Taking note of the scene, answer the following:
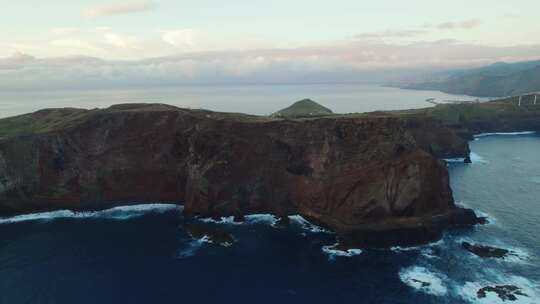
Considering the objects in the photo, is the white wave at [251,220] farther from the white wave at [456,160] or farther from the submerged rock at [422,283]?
the white wave at [456,160]

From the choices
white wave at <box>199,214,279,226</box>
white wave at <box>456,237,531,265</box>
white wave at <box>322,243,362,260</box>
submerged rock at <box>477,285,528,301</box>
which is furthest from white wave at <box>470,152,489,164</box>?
submerged rock at <box>477,285,528,301</box>

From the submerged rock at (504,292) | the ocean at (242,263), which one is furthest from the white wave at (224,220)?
the submerged rock at (504,292)

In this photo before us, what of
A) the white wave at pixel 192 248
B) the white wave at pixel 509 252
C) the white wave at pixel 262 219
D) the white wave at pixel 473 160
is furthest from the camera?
the white wave at pixel 473 160

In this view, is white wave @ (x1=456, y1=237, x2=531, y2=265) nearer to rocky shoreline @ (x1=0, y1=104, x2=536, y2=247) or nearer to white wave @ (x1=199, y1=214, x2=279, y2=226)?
rocky shoreline @ (x1=0, y1=104, x2=536, y2=247)

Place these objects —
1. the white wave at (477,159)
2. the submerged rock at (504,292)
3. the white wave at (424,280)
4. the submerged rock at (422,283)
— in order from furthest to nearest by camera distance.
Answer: the white wave at (477,159) < the submerged rock at (422,283) < the white wave at (424,280) < the submerged rock at (504,292)

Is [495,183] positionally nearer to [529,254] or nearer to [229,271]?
[529,254]

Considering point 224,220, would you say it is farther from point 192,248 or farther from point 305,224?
point 305,224
